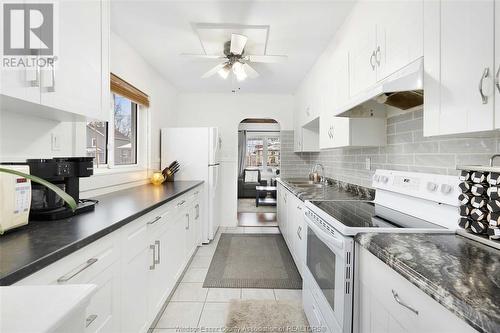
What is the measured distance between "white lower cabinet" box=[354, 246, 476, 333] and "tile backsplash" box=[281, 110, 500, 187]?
781 mm

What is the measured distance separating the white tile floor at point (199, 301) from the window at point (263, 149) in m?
6.07

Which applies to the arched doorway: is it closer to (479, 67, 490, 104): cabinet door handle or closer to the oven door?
the oven door

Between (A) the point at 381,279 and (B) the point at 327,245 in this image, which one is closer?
(A) the point at 381,279

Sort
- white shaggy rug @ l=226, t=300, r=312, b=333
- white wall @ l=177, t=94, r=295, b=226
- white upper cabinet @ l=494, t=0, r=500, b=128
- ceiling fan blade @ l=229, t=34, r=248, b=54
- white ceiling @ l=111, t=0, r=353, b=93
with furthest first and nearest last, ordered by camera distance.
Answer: white wall @ l=177, t=94, r=295, b=226 < ceiling fan blade @ l=229, t=34, r=248, b=54 < white ceiling @ l=111, t=0, r=353, b=93 < white shaggy rug @ l=226, t=300, r=312, b=333 < white upper cabinet @ l=494, t=0, r=500, b=128

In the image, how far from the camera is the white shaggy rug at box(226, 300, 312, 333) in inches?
72.5

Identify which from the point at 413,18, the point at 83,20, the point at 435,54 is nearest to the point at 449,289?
the point at 435,54

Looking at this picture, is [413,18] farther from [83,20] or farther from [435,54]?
[83,20]

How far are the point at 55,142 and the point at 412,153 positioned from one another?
2475mm

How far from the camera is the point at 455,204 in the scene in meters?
1.16

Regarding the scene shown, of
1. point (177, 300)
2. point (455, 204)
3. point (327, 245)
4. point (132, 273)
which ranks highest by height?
point (455, 204)

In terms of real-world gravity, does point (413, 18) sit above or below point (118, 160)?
above

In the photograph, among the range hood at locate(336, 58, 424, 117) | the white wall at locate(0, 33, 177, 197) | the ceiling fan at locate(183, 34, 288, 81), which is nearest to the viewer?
the range hood at locate(336, 58, 424, 117)

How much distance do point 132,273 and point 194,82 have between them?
11.0ft

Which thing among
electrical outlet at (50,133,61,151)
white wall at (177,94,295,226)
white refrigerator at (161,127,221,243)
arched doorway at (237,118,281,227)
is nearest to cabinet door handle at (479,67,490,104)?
electrical outlet at (50,133,61,151)
